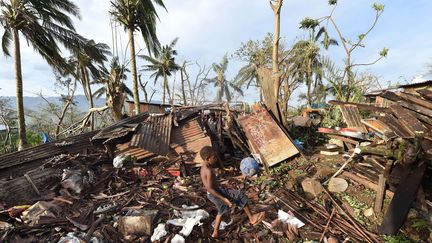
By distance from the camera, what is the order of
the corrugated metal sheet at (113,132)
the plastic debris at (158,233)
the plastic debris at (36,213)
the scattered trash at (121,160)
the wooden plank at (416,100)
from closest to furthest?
1. the plastic debris at (158,233)
2. the plastic debris at (36,213)
3. the wooden plank at (416,100)
4. the scattered trash at (121,160)
5. the corrugated metal sheet at (113,132)

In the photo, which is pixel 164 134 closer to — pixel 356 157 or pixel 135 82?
pixel 356 157

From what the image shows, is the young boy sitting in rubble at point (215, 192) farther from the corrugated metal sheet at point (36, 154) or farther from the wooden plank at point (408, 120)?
the corrugated metal sheet at point (36, 154)

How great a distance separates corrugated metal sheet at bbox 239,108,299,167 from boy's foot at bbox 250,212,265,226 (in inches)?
94.8

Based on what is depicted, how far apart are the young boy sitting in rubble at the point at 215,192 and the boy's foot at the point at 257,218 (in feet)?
0.80

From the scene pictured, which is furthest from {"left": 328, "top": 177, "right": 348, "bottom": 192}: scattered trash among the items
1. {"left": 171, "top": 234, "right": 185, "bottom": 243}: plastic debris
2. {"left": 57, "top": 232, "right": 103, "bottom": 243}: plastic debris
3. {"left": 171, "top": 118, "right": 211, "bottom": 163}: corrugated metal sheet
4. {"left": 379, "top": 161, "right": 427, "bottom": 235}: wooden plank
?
{"left": 57, "top": 232, "right": 103, "bottom": 243}: plastic debris

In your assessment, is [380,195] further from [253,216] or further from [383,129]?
[253,216]

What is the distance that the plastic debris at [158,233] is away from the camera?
376cm

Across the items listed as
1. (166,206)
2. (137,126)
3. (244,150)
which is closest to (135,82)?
(137,126)

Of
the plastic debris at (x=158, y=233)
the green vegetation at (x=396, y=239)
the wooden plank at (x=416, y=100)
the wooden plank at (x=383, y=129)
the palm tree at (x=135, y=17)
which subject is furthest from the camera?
the palm tree at (x=135, y=17)

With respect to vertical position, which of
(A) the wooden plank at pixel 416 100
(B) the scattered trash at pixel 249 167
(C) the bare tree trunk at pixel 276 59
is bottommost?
(B) the scattered trash at pixel 249 167

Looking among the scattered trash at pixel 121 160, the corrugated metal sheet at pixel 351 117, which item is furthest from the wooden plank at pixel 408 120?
the scattered trash at pixel 121 160

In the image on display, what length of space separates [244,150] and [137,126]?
329 cm

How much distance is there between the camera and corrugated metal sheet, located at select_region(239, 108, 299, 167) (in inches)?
262

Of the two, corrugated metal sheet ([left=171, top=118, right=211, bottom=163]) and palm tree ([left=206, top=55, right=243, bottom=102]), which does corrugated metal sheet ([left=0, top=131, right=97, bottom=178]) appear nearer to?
corrugated metal sheet ([left=171, top=118, right=211, bottom=163])
